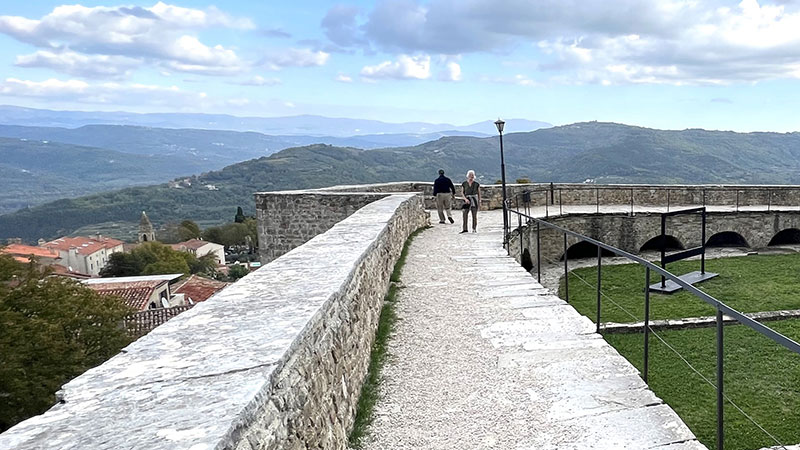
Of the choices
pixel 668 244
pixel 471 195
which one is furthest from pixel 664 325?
pixel 668 244

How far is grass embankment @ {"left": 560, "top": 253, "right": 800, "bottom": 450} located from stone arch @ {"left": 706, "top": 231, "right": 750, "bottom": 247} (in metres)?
2.50

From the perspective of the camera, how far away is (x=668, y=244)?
18.9 meters

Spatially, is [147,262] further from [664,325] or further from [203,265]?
[664,325]

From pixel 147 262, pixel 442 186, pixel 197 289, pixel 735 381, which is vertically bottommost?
pixel 147 262

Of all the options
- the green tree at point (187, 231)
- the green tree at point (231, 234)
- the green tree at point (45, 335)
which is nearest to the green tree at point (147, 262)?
the green tree at point (231, 234)

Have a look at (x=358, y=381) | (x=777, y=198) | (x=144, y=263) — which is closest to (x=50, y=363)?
(x=358, y=381)

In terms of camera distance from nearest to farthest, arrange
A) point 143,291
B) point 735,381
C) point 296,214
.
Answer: point 735,381, point 296,214, point 143,291

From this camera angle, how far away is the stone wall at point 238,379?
1741mm

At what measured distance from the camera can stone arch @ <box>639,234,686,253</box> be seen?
60.5ft

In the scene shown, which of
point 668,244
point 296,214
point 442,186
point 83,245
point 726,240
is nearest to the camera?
point 296,214

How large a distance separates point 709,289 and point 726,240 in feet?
22.0

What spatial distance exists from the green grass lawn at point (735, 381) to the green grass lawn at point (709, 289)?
125 centimetres

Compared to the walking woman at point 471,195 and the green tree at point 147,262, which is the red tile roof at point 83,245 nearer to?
the green tree at point 147,262

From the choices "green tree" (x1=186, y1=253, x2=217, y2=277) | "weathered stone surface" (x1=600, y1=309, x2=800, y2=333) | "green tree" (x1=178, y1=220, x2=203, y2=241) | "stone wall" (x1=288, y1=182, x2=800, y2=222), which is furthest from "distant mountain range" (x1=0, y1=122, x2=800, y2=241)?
"weathered stone surface" (x1=600, y1=309, x2=800, y2=333)
